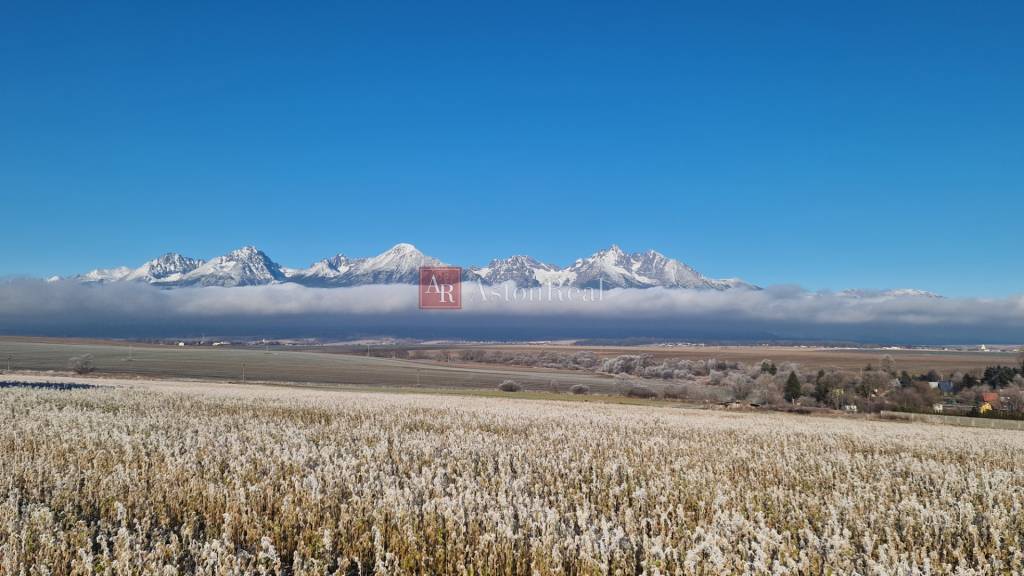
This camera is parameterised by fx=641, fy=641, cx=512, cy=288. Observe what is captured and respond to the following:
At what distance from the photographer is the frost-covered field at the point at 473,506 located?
6199 mm

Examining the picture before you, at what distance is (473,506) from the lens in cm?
797

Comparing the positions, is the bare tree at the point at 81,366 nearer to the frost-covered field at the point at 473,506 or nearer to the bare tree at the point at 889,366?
the frost-covered field at the point at 473,506

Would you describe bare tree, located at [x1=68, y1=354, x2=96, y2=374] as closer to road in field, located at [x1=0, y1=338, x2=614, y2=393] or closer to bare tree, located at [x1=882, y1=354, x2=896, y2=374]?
road in field, located at [x1=0, y1=338, x2=614, y2=393]

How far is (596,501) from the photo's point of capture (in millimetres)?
9555

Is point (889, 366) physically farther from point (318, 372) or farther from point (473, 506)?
point (473, 506)

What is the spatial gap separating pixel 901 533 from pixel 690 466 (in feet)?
15.8

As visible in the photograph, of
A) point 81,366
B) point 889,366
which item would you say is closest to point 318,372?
point 81,366

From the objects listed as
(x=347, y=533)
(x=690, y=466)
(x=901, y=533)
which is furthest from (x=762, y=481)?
(x=347, y=533)

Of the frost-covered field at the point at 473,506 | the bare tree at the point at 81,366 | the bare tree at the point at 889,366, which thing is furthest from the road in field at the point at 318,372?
the frost-covered field at the point at 473,506

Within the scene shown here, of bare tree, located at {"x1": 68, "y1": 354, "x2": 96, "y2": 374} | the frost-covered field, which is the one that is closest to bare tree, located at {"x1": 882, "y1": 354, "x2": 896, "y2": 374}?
the frost-covered field

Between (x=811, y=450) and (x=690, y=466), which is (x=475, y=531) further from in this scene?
(x=811, y=450)

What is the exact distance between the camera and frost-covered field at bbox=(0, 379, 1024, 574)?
20.3ft

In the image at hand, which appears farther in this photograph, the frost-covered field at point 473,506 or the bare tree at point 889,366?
the bare tree at point 889,366

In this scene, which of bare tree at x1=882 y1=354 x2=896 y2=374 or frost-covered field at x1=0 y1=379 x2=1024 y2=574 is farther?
bare tree at x1=882 y1=354 x2=896 y2=374
